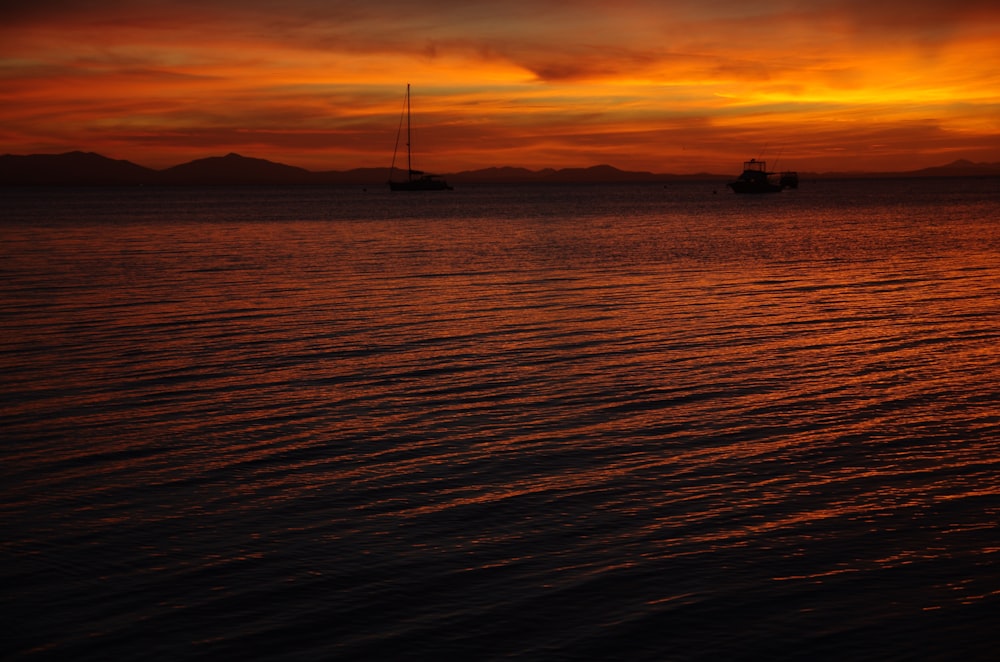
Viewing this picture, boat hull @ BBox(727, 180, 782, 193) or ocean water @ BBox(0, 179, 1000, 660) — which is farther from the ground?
boat hull @ BBox(727, 180, 782, 193)

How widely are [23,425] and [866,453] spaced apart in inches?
545

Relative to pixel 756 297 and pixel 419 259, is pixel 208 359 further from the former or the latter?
pixel 419 259

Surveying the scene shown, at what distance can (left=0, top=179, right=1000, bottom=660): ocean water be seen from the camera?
9117 millimetres

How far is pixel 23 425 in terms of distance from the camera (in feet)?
54.0

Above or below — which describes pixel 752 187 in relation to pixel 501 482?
above

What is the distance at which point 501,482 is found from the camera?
13.2 metres

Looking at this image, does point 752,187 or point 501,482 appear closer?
point 501,482

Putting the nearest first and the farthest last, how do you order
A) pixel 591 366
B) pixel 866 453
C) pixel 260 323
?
pixel 866 453, pixel 591 366, pixel 260 323

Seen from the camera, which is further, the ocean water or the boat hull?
the boat hull

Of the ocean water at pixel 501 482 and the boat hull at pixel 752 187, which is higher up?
the boat hull at pixel 752 187

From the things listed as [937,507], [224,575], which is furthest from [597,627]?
[937,507]

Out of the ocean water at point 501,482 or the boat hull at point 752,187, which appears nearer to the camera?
the ocean water at point 501,482

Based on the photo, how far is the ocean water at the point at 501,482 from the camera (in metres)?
9.12

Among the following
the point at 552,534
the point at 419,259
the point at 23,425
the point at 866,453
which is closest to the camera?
the point at 552,534
